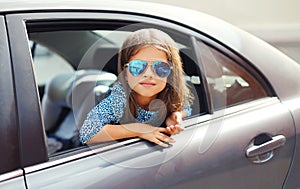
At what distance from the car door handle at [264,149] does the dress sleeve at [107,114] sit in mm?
506

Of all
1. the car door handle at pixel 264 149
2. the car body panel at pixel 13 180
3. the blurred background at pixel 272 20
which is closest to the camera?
the car body panel at pixel 13 180

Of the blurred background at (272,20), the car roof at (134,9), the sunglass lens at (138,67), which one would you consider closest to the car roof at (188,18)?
the car roof at (134,9)

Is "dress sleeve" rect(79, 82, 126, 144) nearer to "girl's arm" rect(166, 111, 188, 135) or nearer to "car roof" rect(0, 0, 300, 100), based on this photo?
"girl's arm" rect(166, 111, 188, 135)

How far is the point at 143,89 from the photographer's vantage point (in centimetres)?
157

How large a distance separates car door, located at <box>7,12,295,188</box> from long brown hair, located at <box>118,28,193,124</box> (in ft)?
0.26

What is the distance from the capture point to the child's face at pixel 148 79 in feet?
5.08

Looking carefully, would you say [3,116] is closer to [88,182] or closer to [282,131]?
[88,182]

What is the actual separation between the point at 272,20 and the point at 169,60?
3875 mm

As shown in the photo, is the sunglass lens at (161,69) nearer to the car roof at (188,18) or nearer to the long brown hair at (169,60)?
the long brown hair at (169,60)

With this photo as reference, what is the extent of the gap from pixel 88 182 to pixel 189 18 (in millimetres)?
789

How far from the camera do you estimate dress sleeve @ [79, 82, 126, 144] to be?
5.21 feet

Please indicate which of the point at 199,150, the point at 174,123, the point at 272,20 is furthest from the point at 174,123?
the point at 272,20

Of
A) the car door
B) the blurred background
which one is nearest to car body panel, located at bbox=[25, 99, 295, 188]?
the car door

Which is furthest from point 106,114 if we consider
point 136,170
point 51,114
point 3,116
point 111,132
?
point 51,114
